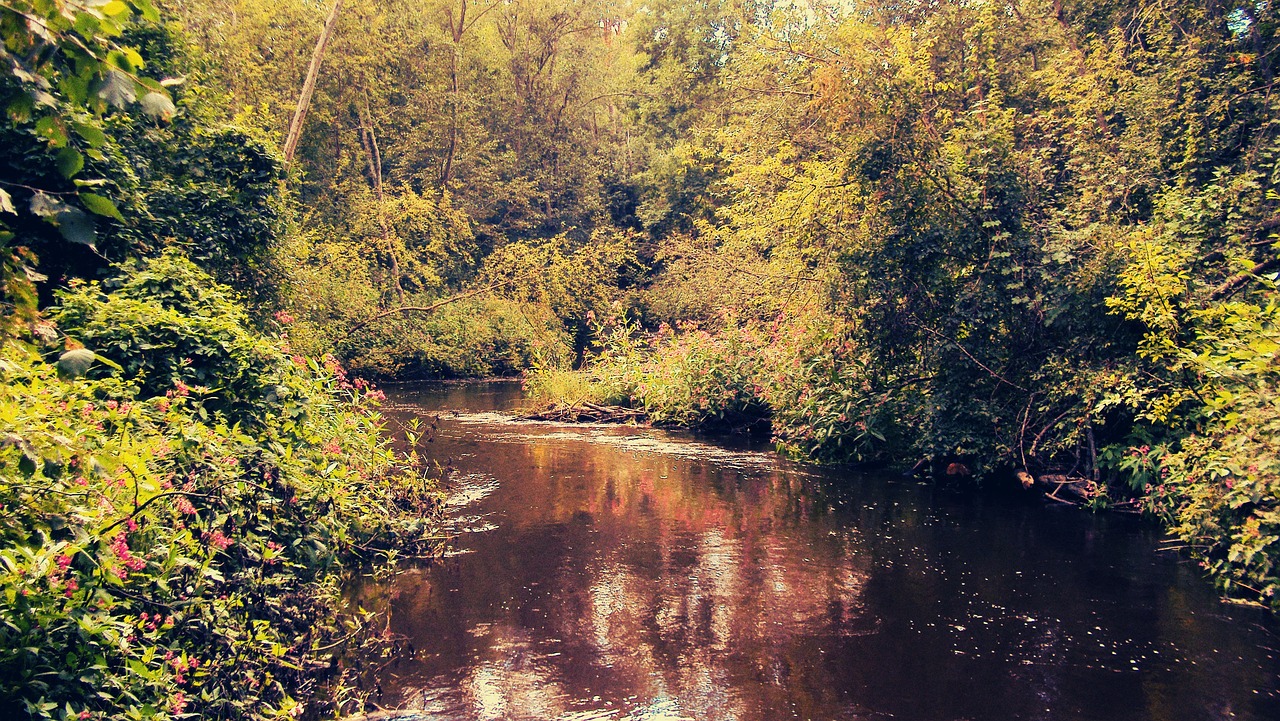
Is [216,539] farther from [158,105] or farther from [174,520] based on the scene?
[158,105]

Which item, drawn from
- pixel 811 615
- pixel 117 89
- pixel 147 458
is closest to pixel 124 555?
pixel 147 458

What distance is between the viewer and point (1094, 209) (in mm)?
11414

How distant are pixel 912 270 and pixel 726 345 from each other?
18.1ft

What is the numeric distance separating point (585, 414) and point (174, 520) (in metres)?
14.4

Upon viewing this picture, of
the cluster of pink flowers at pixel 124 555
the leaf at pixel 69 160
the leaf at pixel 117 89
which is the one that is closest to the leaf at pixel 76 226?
the leaf at pixel 69 160

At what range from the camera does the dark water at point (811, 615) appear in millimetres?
5523

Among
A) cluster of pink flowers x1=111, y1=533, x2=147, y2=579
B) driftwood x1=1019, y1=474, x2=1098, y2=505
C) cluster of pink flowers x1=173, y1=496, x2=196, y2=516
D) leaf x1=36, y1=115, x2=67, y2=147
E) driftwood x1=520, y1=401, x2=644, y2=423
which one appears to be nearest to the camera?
leaf x1=36, y1=115, x2=67, y2=147

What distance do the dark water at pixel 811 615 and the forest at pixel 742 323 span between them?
731mm

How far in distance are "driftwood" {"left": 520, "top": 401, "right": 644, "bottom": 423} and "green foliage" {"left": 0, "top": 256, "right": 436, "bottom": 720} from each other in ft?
33.2

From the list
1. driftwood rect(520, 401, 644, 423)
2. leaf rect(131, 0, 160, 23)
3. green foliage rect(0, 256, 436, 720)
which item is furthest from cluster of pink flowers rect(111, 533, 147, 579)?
driftwood rect(520, 401, 644, 423)

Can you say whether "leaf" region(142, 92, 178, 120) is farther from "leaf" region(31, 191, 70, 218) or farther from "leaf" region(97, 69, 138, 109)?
"leaf" region(31, 191, 70, 218)

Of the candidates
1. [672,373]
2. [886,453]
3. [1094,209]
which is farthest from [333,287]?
[1094,209]

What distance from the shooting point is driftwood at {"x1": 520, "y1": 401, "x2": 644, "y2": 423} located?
755 inches

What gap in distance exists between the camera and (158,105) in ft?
7.75
